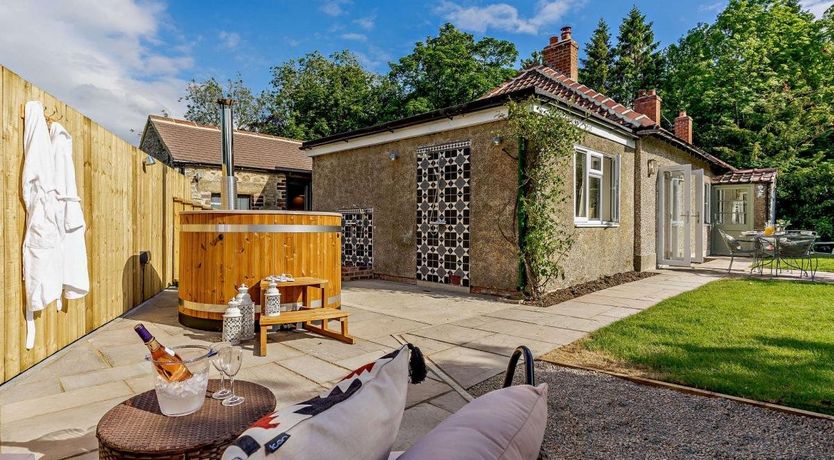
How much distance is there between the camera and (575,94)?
403 inches

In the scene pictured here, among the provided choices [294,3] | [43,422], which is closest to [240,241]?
[43,422]

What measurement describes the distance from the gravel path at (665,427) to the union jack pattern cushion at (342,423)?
1.68 metres

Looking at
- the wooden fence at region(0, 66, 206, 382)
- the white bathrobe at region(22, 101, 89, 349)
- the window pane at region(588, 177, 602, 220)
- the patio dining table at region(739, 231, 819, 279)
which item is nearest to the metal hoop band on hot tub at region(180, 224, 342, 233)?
the wooden fence at region(0, 66, 206, 382)

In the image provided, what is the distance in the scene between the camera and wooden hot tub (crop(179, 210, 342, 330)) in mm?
4938

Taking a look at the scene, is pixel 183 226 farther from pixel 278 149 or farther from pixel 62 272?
pixel 278 149

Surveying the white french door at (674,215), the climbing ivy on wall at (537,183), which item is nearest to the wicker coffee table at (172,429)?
the climbing ivy on wall at (537,183)

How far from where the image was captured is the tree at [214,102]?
3181 cm

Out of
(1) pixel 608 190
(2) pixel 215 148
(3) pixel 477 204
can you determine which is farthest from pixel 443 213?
(2) pixel 215 148

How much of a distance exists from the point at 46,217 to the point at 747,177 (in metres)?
18.2

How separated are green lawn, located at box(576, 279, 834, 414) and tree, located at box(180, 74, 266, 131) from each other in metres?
31.1

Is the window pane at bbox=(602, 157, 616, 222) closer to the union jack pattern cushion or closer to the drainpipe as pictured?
the drainpipe

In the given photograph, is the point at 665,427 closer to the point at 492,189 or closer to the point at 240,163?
the point at 492,189

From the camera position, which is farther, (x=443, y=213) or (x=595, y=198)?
(x=595, y=198)

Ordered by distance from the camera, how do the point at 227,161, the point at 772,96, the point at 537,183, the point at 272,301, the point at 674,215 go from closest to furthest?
the point at 272,301, the point at 227,161, the point at 537,183, the point at 674,215, the point at 772,96
